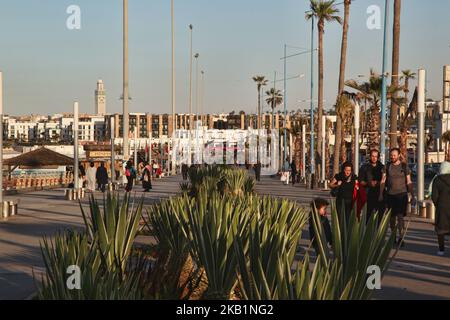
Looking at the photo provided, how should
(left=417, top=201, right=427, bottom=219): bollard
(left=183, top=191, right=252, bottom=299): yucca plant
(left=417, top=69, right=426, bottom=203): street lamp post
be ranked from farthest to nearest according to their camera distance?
(left=417, top=69, right=426, bottom=203): street lamp post → (left=417, top=201, right=427, bottom=219): bollard → (left=183, top=191, right=252, bottom=299): yucca plant

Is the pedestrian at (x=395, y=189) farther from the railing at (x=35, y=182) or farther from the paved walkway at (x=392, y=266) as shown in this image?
the railing at (x=35, y=182)

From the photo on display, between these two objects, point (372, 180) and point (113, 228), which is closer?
point (113, 228)

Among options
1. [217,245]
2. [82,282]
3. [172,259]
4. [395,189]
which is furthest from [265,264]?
[395,189]

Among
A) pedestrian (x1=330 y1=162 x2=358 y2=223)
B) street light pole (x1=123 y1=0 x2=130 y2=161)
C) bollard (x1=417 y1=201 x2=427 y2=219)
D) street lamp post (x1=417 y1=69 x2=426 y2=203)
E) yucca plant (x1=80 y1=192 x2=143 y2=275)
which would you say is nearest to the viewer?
yucca plant (x1=80 y1=192 x2=143 y2=275)

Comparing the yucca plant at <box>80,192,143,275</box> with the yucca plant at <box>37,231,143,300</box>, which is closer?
A: the yucca plant at <box>37,231,143,300</box>

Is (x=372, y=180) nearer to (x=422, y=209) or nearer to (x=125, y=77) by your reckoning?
(x=422, y=209)

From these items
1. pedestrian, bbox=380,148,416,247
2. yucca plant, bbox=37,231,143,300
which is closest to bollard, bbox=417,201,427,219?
pedestrian, bbox=380,148,416,247

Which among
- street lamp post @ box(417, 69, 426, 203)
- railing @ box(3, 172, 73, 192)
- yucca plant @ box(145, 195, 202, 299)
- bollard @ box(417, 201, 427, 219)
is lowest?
railing @ box(3, 172, 73, 192)

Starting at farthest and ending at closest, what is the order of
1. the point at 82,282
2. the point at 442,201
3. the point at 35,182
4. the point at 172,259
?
1. the point at 35,182
2. the point at 442,201
3. the point at 172,259
4. the point at 82,282

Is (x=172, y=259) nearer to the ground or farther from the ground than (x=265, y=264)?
nearer to the ground

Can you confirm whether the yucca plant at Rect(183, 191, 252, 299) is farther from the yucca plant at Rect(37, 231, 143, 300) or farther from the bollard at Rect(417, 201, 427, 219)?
the bollard at Rect(417, 201, 427, 219)

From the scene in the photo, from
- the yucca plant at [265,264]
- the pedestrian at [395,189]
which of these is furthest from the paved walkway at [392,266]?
the yucca plant at [265,264]

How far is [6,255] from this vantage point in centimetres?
1433
